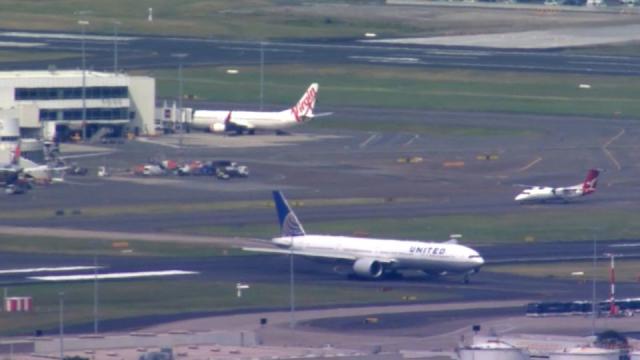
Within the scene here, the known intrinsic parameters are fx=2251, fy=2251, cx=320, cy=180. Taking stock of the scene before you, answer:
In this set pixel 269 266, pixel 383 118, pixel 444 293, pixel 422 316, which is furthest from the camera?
pixel 383 118

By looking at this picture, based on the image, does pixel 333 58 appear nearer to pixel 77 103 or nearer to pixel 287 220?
pixel 77 103

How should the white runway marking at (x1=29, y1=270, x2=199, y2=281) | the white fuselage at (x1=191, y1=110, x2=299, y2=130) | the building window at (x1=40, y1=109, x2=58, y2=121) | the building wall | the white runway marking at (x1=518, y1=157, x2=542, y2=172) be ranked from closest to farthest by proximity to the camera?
the white runway marking at (x1=29, y1=270, x2=199, y2=281), the white runway marking at (x1=518, y1=157, x2=542, y2=172), the building window at (x1=40, y1=109, x2=58, y2=121), the building wall, the white fuselage at (x1=191, y1=110, x2=299, y2=130)

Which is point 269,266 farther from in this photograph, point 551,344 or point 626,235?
point 551,344

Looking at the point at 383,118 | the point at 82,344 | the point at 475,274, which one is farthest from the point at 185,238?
the point at 383,118

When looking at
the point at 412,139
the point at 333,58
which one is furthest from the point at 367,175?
the point at 333,58

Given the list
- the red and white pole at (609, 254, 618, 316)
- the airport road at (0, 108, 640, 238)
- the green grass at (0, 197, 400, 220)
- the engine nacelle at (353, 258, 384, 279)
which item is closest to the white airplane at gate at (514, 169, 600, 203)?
the airport road at (0, 108, 640, 238)

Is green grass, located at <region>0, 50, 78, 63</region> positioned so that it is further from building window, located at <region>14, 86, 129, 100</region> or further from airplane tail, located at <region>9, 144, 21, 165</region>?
airplane tail, located at <region>9, 144, 21, 165</region>
